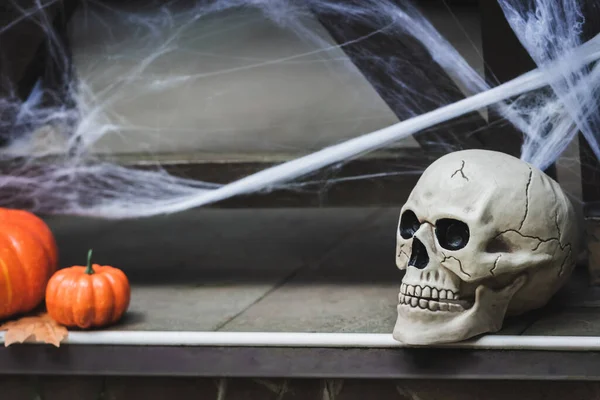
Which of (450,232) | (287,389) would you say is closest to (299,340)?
(287,389)

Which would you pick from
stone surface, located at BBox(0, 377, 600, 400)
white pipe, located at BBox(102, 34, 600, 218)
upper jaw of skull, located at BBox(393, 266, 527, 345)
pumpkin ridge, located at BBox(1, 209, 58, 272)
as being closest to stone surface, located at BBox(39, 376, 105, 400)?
stone surface, located at BBox(0, 377, 600, 400)

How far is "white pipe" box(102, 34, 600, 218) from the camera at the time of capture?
90.7 inches

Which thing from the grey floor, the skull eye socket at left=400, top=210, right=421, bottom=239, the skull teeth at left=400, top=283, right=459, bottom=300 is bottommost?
the grey floor

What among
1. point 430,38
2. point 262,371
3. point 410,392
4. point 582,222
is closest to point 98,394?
point 262,371

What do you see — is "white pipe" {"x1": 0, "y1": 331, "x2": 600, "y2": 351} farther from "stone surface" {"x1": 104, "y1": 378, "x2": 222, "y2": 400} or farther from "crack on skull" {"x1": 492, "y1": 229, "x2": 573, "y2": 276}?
"crack on skull" {"x1": 492, "y1": 229, "x2": 573, "y2": 276}

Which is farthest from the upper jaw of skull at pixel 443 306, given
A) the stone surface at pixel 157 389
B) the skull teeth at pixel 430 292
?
the stone surface at pixel 157 389

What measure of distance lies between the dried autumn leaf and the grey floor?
162 mm

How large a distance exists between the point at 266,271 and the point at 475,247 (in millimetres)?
1183

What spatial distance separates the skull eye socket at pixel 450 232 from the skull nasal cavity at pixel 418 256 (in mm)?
51

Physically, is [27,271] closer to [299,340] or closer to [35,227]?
[35,227]

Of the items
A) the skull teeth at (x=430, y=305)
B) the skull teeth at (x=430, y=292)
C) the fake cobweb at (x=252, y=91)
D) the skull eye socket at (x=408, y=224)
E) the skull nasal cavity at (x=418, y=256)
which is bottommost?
the skull teeth at (x=430, y=305)

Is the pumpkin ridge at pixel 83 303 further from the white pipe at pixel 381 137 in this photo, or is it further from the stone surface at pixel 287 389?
the white pipe at pixel 381 137

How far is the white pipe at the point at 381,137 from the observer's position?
230 centimetres

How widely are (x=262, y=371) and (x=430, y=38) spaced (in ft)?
3.81
